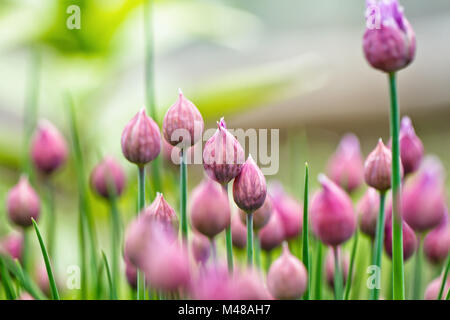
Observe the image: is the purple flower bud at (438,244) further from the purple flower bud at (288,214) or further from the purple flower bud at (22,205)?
the purple flower bud at (22,205)

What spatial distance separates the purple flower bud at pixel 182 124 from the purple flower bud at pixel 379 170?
7 centimetres

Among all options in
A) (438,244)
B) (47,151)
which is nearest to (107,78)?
(47,151)

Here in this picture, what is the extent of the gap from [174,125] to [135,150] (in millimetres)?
19

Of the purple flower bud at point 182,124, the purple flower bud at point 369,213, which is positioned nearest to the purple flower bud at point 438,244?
the purple flower bud at point 369,213

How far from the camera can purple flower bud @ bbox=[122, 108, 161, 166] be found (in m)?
0.21

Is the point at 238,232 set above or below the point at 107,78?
below

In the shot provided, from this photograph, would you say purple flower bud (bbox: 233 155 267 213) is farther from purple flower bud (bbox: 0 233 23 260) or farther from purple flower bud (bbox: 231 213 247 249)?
purple flower bud (bbox: 0 233 23 260)

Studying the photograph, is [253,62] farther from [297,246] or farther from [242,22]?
[297,246]

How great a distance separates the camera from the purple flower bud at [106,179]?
1.04 feet

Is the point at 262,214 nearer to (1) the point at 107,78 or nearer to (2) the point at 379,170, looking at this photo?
(2) the point at 379,170

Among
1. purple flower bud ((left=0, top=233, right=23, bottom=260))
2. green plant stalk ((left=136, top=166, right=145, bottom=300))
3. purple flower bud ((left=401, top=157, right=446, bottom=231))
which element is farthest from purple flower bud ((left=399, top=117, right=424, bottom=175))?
purple flower bud ((left=0, top=233, right=23, bottom=260))

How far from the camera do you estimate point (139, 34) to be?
0.72 metres

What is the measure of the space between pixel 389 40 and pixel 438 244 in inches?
5.3

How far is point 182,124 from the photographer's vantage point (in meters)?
0.20
